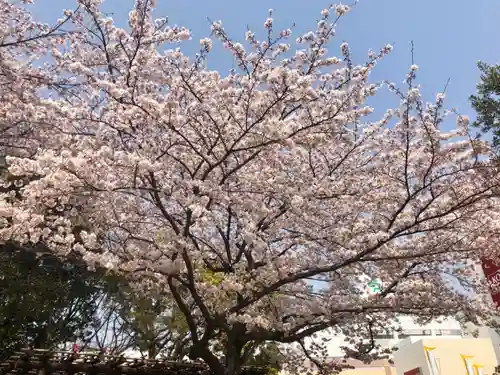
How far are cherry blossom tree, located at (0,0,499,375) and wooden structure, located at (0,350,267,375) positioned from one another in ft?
7.70

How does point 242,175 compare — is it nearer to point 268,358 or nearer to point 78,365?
point 78,365

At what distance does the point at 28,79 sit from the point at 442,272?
21.6 ft

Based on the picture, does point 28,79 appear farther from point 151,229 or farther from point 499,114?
point 499,114

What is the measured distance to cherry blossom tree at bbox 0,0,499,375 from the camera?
466cm

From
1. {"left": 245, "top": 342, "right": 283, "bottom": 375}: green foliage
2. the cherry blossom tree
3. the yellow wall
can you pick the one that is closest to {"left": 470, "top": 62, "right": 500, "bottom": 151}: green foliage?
the cherry blossom tree

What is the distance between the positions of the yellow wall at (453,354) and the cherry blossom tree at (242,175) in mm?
12355

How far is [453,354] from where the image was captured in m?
17.5

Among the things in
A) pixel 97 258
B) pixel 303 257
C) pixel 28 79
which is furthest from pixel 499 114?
pixel 28 79

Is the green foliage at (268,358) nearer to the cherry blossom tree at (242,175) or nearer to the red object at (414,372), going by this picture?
the cherry blossom tree at (242,175)

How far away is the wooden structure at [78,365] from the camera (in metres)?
6.93

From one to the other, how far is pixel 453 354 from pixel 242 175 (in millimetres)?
16356

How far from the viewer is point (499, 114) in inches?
257

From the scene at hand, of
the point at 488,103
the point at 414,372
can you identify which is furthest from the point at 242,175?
the point at 414,372

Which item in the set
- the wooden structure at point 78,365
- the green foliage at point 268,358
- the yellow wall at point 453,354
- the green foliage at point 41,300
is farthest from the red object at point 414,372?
the green foliage at point 41,300
